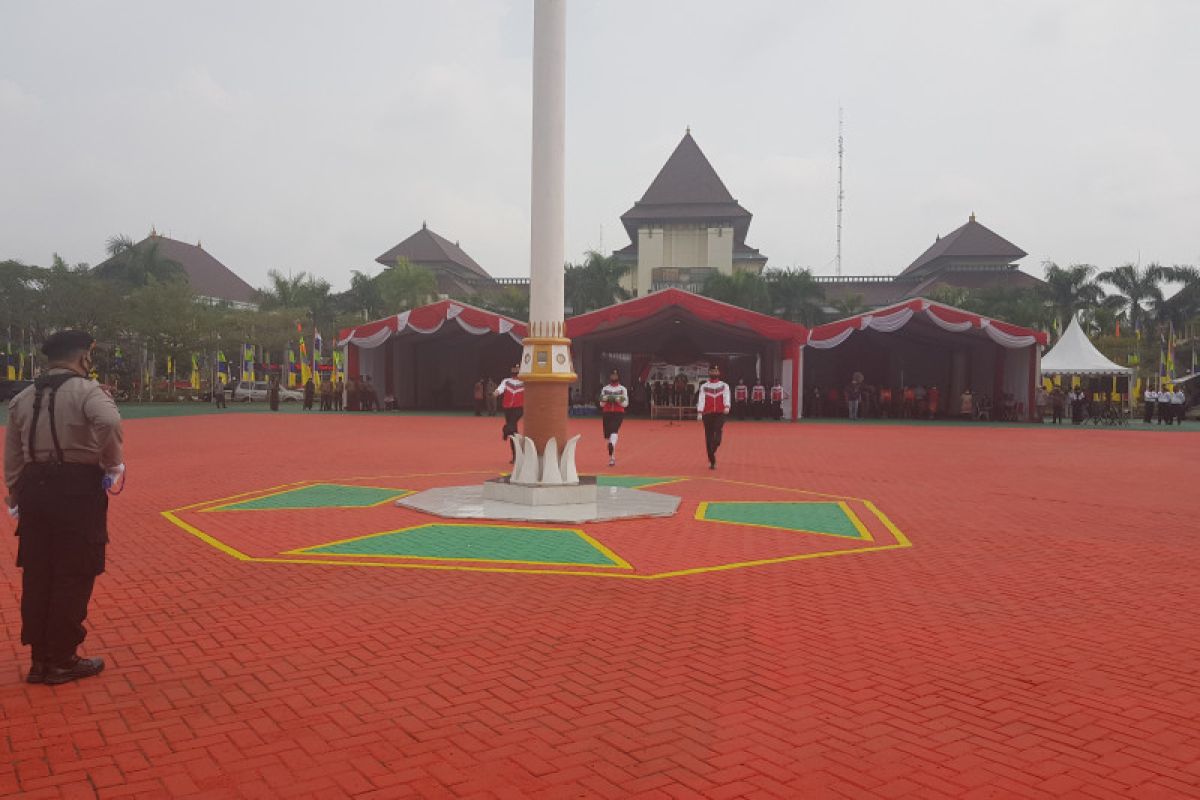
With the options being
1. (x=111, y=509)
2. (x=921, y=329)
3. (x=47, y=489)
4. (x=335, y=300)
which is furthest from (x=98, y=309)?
(x=47, y=489)

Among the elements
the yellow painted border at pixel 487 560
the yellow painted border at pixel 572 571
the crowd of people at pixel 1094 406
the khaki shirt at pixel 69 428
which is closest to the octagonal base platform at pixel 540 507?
the yellow painted border at pixel 487 560

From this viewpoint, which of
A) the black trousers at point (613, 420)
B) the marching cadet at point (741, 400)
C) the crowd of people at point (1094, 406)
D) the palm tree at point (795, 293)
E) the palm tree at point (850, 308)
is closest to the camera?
the black trousers at point (613, 420)

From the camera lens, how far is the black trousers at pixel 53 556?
3850 millimetres

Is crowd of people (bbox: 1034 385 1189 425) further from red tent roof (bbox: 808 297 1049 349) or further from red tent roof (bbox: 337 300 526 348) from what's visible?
red tent roof (bbox: 337 300 526 348)

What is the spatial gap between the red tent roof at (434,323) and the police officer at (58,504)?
24426 millimetres

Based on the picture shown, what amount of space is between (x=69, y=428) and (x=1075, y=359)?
34958 mm

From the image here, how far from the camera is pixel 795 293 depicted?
42.4 m

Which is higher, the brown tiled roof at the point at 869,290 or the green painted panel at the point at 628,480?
the brown tiled roof at the point at 869,290

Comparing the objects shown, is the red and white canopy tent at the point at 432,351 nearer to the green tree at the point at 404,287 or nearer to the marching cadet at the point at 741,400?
the marching cadet at the point at 741,400

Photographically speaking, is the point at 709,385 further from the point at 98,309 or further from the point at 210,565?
the point at 98,309

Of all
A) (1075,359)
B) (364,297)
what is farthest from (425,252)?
(1075,359)

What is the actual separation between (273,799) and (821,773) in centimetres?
195

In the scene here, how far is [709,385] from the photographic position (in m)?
13.0

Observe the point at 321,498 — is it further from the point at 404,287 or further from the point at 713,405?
the point at 404,287
